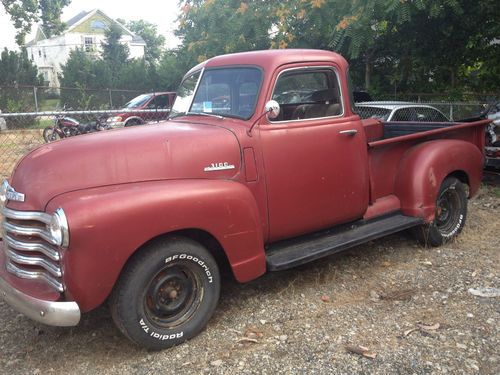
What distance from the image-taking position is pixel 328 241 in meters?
4.11

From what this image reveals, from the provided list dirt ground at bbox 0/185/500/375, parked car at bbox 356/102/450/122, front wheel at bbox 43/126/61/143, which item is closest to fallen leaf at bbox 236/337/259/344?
dirt ground at bbox 0/185/500/375

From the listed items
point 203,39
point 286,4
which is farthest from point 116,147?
point 203,39

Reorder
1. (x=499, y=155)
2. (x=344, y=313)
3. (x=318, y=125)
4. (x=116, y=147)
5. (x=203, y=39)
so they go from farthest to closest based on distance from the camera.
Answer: (x=203, y=39) < (x=499, y=155) < (x=318, y=125) < (x=344, y=313) < (x=116, y=147)

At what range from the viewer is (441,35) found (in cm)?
1239

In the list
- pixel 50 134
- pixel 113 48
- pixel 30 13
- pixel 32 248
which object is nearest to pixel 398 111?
pixel 32 248

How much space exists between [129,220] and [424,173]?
9.96 feet

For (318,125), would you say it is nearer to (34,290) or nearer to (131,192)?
(131,192)

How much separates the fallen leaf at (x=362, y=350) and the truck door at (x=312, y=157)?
1.04 metres

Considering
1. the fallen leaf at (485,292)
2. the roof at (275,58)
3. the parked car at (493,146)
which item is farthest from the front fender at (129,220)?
the parked car at (493,146)

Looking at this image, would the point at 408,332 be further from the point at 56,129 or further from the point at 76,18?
the point at 76,18

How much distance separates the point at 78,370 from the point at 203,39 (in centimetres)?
1015

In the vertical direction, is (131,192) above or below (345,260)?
above

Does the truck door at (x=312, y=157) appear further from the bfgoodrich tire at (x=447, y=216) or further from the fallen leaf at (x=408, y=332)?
the fallen leaf at (x=408, y=332)

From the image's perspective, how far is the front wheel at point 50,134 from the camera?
13042 millimetres
